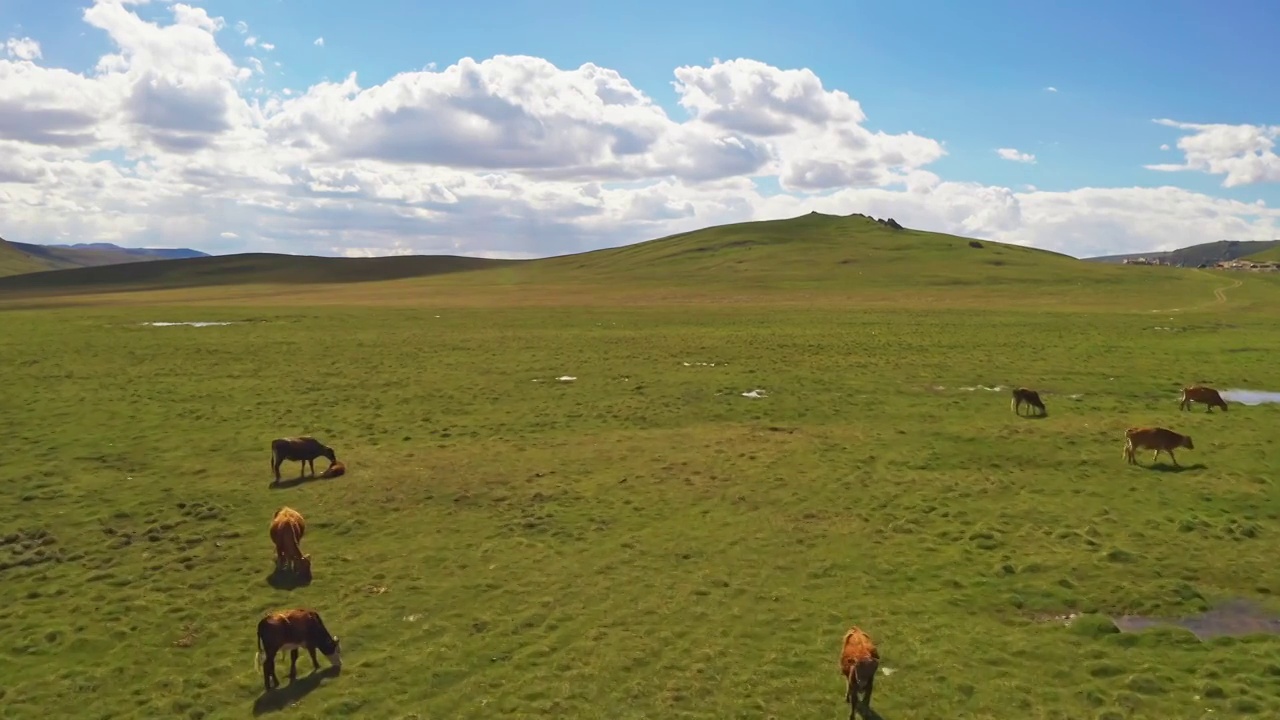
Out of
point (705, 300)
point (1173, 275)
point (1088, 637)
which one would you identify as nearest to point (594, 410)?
point (1088, 637)

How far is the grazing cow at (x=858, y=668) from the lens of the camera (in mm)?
12383

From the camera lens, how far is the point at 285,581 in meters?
17.9

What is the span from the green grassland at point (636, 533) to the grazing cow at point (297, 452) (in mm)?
859

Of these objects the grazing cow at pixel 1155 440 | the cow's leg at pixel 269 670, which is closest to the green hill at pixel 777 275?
the grazing cow at pixel 1155 440

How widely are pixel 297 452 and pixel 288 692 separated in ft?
44.8

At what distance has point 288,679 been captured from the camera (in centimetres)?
1384

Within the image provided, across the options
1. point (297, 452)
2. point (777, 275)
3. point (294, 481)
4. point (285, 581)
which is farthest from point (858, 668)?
point (777, 275)

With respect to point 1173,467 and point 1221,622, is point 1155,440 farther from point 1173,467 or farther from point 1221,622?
point 1221,622

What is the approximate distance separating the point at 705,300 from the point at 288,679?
9501 cm

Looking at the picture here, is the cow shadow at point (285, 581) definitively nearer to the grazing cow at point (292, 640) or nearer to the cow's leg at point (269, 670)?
the grazing cow at point (292, 640)

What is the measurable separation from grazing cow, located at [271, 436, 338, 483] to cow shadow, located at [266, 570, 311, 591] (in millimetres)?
7628

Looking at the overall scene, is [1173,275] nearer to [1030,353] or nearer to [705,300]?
[705,300]

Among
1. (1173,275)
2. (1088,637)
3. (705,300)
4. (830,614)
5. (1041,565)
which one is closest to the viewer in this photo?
(1088,637)

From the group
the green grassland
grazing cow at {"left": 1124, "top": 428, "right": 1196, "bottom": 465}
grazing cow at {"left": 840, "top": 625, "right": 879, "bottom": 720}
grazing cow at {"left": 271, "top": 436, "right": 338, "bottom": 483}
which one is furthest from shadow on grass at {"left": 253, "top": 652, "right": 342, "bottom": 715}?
grazing cow at {"left": 1124, "top": 428, "right": 1196, "bottom": 465}
